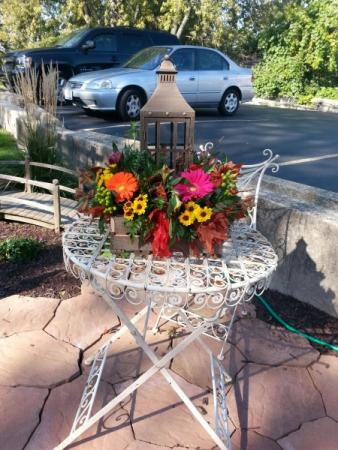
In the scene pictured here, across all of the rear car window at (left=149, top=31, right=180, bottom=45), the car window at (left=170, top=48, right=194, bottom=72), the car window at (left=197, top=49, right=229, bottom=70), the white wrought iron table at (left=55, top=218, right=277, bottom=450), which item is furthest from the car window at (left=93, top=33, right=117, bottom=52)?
the white wrought iron table at (left=55, top=218, right=277, bottom=450)

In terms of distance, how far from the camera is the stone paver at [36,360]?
224 centimetres

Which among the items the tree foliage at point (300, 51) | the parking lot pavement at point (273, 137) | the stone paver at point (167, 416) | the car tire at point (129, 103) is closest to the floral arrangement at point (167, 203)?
the stone paver at point (167, 416)

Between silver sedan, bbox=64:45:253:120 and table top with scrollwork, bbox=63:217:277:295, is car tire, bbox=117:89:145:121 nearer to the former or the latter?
silver sedan, bbox=64:45:253:120

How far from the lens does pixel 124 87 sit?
875 centimetres

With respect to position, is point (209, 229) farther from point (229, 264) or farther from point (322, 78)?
point (322, 78)

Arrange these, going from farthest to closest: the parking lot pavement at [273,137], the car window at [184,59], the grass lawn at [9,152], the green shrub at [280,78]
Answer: the green shrub at [280,78], the car window at [184,59], the parking lot pavement at [273,137], the grass lawn at [9,152]

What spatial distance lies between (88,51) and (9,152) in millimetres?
5722

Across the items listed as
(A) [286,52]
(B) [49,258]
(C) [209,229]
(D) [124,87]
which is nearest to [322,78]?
(A) [286,52]

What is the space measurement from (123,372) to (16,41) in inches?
1027

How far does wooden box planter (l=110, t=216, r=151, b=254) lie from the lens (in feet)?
5.74

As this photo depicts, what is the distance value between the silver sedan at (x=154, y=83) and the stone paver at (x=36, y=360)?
6885mm

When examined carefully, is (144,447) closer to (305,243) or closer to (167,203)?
(167,203)

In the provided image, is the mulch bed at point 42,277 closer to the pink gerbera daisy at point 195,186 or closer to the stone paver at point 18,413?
the stone paver at point 18,413

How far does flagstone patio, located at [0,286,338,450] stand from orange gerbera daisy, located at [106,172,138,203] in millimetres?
1055
